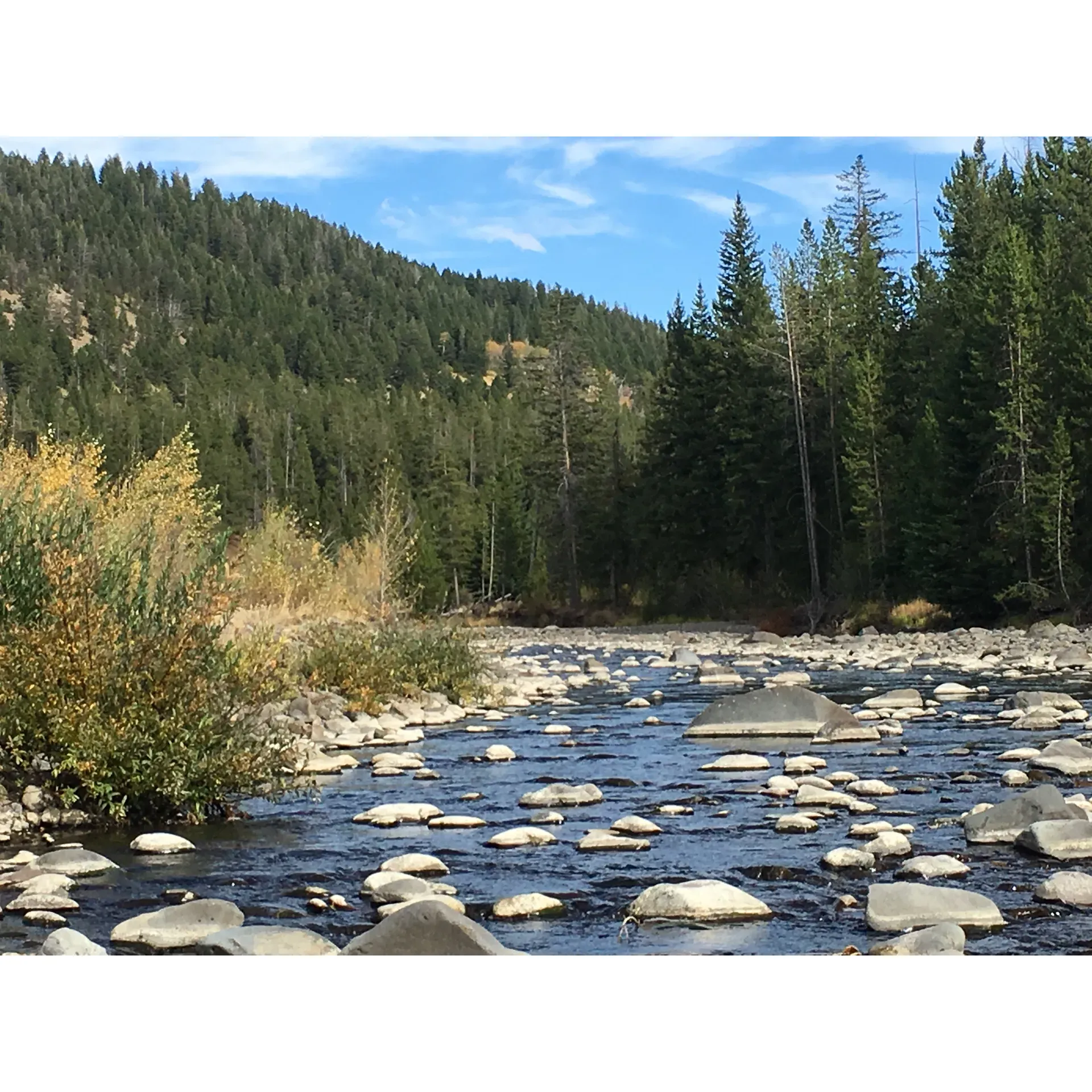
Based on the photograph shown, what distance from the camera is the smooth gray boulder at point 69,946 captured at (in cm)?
486

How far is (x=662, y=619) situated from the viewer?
46375mm

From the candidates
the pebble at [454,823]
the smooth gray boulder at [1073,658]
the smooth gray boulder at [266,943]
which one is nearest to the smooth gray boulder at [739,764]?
the pebble at [454,823]

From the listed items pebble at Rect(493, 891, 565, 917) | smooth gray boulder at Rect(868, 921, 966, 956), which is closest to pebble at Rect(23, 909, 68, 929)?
pebble at Rect(493, 891, 565, 917)

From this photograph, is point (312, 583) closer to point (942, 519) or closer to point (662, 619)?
point (942, 519)

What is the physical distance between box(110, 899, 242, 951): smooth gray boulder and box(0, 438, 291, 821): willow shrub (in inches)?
79.6

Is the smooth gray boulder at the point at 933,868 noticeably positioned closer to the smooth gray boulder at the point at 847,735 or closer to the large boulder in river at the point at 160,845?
the large boulder in river at the point at 160,845

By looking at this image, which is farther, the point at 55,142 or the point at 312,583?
the point at 312,583

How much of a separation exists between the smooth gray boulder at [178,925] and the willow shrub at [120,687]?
2.02 m

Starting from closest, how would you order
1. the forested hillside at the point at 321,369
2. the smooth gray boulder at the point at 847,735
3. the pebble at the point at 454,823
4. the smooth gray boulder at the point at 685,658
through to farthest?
the pebble at the point at 454,823 < the smooth gray boulder at the point at 847,735 < the smooth gray boulder at the point at 685,658 < the forested hillside at the point at 321,369

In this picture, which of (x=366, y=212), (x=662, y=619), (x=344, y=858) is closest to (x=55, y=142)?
(x=366, y=212)

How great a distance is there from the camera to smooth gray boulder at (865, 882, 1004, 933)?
521 cm
